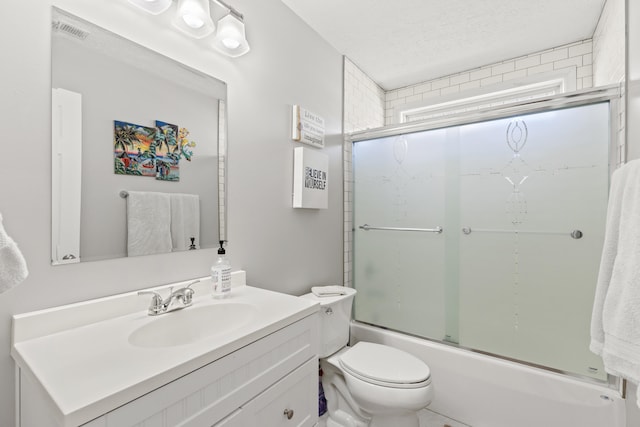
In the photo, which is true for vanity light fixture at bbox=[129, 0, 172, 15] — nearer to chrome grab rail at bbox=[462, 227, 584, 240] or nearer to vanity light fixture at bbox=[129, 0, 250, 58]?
vanity light fixture at bbox=[129, 0, 250, 58]

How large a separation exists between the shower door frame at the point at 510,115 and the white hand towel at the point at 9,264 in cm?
194

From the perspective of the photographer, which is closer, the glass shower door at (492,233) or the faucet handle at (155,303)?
the faucet handle at (155,303)

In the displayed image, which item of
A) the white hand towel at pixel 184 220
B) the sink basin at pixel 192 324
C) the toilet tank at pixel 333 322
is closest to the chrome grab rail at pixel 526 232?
the toilet tank at pixel 333 322

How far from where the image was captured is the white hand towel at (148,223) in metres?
1.10

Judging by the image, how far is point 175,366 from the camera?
692 mm

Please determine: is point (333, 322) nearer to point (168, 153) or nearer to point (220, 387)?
point (220, 387)

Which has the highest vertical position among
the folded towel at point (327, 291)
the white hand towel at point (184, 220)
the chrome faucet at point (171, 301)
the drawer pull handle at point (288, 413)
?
the white hand towel at point (184, 220)

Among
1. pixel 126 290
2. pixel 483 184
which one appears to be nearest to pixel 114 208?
pixel 126 290

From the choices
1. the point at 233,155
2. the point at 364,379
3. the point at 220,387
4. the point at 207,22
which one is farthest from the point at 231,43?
the point at 364,379

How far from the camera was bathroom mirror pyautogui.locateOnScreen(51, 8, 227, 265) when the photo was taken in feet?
3.11

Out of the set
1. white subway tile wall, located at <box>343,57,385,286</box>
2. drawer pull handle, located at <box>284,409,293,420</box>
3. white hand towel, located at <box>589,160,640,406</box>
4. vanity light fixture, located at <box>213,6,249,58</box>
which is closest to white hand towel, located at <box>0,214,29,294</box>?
drawer pull handle, located at <box>284,409,293,420</box>

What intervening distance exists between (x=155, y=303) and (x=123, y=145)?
57 cm

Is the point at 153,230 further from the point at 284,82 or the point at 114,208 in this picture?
the point at 284,82

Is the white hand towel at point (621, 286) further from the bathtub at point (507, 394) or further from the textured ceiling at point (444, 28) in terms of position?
the textured ceiling at point (444, 28)
